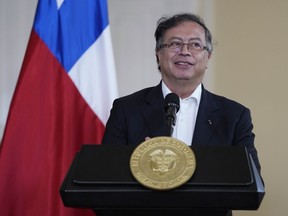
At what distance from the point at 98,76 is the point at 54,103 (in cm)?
22

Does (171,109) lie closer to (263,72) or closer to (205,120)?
(205,120)

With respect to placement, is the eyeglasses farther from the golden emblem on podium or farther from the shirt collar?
the golden emblem on podium

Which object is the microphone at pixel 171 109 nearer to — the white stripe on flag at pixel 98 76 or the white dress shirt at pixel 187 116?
the white dress shirt at pixel 187 116

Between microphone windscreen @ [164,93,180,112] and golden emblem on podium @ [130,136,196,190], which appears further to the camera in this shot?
microphone windscreen @ [164,93,180,112]

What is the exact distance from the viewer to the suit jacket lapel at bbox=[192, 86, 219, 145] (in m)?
1.51

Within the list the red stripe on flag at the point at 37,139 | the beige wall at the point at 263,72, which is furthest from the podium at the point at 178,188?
the beige wall at the point at 263,72

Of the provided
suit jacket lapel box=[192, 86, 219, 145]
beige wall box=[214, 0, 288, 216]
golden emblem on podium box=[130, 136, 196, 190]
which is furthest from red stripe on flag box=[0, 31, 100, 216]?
beige wall box=[214, 0, 288, 216]

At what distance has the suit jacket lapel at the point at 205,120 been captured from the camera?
4.96 feet

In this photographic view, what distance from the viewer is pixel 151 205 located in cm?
95

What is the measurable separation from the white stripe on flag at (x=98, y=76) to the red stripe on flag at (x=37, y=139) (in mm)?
62

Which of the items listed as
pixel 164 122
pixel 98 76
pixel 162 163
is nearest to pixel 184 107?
pixel 164 122

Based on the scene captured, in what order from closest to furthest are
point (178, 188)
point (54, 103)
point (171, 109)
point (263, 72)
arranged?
point (178, 188) < point (171, 109) < point (54, 103) < point (263, 72)

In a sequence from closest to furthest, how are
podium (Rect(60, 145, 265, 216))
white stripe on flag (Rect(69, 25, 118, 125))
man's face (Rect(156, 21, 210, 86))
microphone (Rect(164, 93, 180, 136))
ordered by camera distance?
1. podium (Rect(60, 145, 265, 216))
2. microphone (Rect(164, 93, 180, 136))
3. man's face (Rect(156, 21, 210, 86))
4. white stripe on flag (Rect(69, 25, 118, 125))

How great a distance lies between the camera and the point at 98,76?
6.15ft
